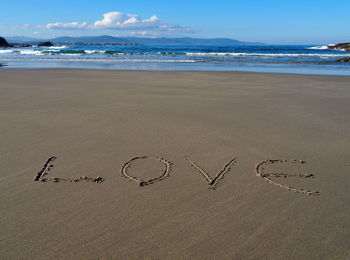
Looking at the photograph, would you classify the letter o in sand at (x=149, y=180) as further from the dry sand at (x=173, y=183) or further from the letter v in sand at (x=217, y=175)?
the letter v in sand at (x=217, y=175)

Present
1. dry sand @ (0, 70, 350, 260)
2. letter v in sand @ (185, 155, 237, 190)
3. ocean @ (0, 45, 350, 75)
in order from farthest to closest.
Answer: ocean @ (0, 45, 350, 75)
letter v in sand @ (185, 155, 237, 190)
dry sand @ (0, 70, 350, 260)

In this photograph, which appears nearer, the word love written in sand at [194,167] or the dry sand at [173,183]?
the dry sand at [173,183]

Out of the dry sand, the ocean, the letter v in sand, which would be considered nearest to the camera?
the dry sand

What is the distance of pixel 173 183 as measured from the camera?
3.25 m

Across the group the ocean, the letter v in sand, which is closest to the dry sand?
the letter v in sand

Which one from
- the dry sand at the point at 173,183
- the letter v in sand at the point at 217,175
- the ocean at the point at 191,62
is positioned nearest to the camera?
the dry sand at the point at 173,183

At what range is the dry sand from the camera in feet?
7.39

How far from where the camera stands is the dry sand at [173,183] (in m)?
2.25

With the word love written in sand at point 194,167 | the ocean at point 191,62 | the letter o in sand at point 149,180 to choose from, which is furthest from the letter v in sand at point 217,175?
the ocean at point 191,62

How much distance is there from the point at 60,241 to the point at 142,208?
0.78 metres

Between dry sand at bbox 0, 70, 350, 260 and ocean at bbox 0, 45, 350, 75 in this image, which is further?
ocean at bbox 0, 45, 350, 75

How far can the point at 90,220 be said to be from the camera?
2523 mm

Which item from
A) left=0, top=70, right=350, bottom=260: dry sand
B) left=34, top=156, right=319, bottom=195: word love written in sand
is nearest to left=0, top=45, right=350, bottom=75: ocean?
left=0, top=70, right=350, bottom=260: dry sand

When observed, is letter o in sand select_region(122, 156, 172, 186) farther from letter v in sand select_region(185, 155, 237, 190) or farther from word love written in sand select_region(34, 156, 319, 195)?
letter v in sand select_region(185, 155, 237, 190)
